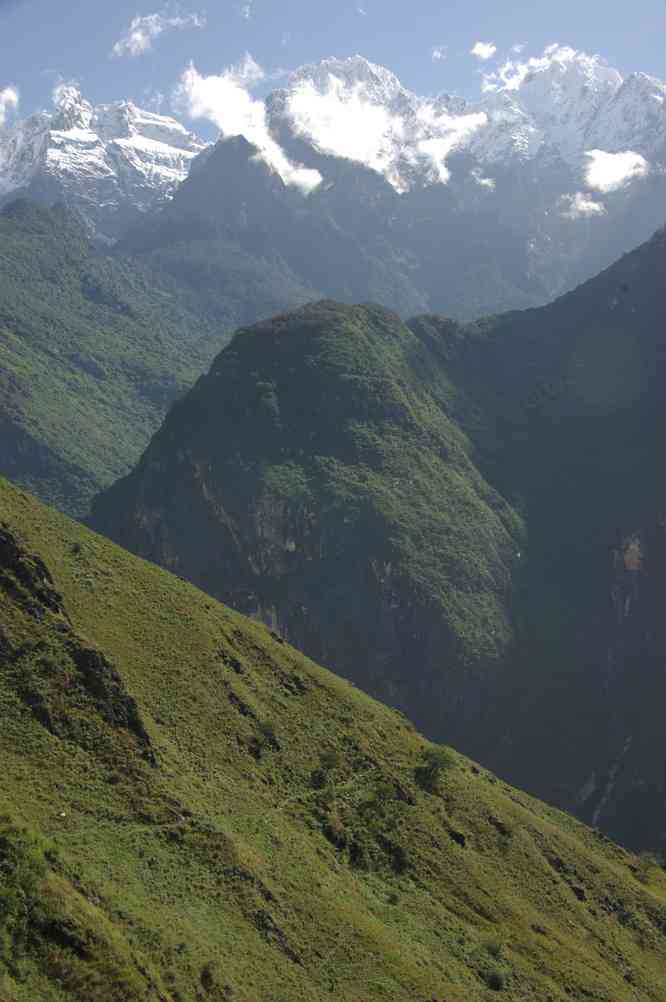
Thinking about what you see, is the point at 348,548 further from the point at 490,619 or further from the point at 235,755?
the point at 235,755

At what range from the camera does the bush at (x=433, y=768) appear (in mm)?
95438

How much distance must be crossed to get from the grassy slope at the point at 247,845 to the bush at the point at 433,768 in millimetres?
1130

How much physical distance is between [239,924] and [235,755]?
68.4ft

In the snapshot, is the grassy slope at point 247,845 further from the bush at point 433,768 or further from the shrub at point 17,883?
the bush at point 433,768

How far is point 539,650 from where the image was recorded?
196 m

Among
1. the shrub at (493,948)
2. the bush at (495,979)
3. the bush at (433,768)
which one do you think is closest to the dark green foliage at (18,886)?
the bush at (495,979)

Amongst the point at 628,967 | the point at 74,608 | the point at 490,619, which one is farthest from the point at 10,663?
the point at 490,619

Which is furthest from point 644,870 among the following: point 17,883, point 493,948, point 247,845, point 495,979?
point 17,883

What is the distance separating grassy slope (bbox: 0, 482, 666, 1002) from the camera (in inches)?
2189

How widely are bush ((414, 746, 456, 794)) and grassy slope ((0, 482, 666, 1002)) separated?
1.13 meters

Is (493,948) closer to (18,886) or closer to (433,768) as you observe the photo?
(433,768)

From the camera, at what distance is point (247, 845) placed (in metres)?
70.4

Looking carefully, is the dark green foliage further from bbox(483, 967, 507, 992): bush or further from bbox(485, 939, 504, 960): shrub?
bbox(485, 939, 504, 960): shrub

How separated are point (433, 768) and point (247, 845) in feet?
101
